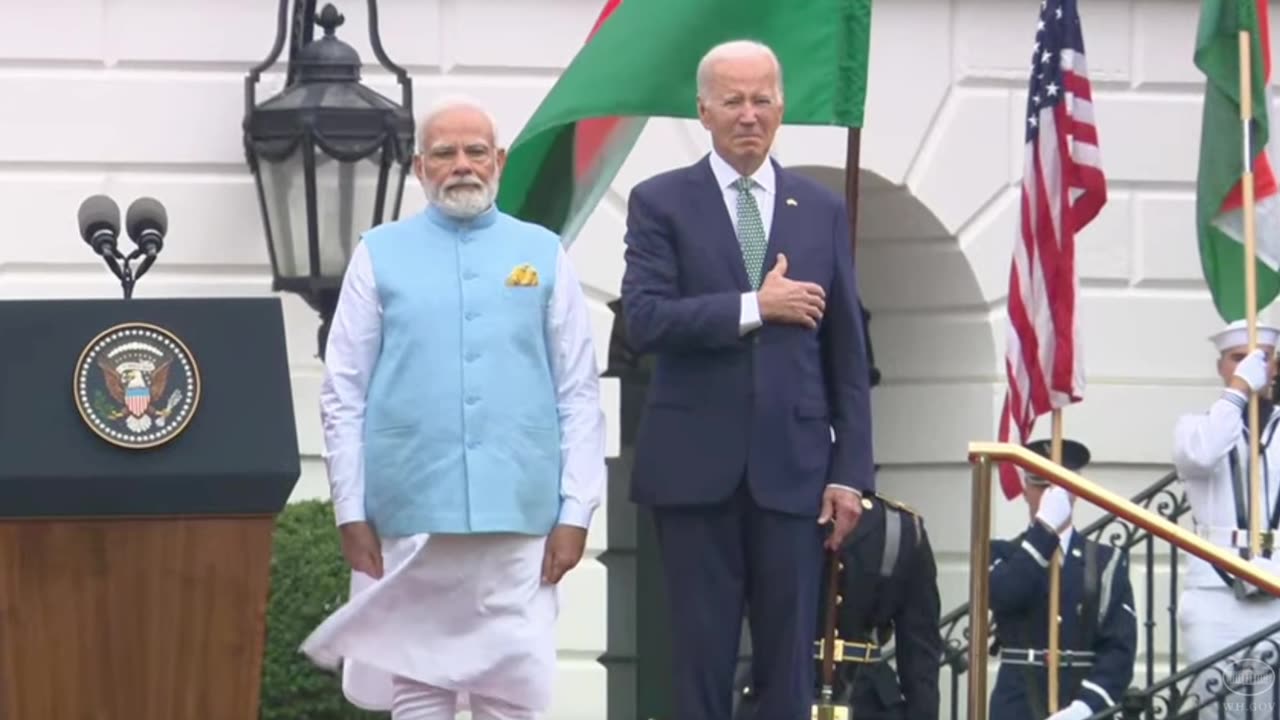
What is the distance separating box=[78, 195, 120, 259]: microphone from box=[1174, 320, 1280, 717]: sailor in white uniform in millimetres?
4645

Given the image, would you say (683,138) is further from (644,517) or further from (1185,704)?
(1185,704)

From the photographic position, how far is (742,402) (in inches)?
321

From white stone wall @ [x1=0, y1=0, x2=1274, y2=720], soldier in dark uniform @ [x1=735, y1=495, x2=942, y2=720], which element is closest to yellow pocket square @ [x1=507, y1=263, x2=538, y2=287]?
soldier in dark uniform @ [x1=735, y1=495, x2=942, y2=720]

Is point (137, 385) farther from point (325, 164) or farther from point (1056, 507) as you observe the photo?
point (325, 164)

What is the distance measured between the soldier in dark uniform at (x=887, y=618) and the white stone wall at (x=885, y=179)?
4.12 metres

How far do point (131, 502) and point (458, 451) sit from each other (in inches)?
32.0

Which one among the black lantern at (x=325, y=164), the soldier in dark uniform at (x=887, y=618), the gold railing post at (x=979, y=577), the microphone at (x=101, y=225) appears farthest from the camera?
the black lantern at (x=325, y=164)

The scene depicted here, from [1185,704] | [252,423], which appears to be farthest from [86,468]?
[1185,704]

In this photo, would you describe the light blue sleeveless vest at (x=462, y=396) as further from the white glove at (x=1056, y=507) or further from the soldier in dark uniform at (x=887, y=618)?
the white glove at (x=1056, y=507)

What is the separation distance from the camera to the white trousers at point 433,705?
26.5 feet

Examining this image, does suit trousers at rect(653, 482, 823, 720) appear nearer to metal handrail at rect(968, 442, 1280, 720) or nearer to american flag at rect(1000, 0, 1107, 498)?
metal handrail at rect(968, 442, 1280, 720)

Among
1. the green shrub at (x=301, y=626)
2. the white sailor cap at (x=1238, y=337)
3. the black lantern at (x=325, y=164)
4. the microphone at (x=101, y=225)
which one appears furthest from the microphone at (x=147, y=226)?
the white sailor cap at (x=1238, y=337)

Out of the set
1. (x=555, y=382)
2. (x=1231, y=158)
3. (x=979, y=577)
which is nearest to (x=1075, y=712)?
(x=1231, y=158)

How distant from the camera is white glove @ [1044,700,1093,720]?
37.8 feet
